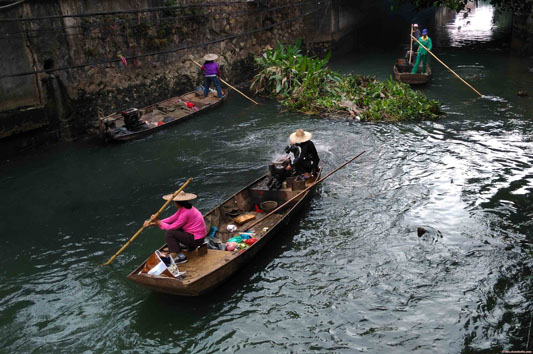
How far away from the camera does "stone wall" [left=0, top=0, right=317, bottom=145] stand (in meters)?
13.3

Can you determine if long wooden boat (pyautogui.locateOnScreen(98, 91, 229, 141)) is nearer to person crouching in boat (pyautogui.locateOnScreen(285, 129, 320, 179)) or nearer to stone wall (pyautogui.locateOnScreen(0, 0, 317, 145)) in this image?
stone wall (pyautogui.locateOnScreen(0, 0, 317, 145))

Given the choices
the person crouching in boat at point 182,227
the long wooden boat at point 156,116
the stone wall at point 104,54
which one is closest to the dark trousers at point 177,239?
the person crouching in boat at point 182,227

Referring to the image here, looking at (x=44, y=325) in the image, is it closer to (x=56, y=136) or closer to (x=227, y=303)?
(x=227, y=303)

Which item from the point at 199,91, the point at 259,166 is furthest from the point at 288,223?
the point at 199,91

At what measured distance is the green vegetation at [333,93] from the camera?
52.2 ft

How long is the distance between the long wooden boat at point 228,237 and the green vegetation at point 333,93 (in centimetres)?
652

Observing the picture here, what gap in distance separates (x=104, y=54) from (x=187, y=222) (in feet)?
33.8

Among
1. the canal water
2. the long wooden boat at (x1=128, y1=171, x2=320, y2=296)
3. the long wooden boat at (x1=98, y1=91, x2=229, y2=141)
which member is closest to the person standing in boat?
the canal water

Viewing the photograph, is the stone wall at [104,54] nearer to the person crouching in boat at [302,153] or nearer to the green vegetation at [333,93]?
the green vegetation at [333,93]

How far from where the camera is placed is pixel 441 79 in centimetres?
2102

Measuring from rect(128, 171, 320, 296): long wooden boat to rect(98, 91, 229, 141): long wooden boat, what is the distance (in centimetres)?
606

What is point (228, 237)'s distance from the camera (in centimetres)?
893

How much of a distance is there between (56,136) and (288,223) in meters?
9.12

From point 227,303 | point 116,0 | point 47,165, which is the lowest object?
point 227,303
